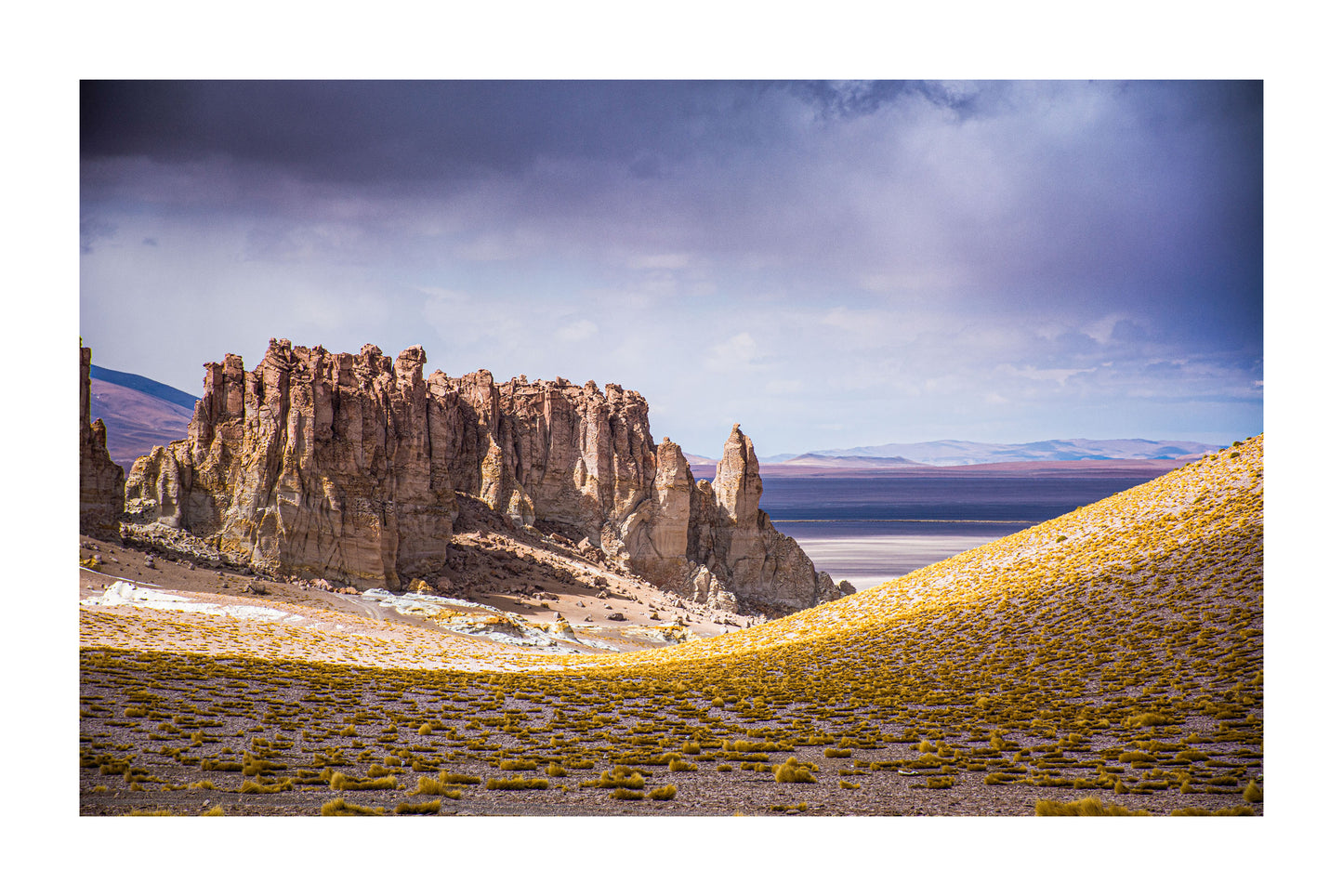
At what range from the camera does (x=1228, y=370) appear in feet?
40.2

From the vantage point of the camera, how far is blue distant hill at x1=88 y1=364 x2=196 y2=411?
45.8 ft

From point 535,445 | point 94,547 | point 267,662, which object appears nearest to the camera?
point 267,662

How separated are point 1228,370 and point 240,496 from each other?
142ft

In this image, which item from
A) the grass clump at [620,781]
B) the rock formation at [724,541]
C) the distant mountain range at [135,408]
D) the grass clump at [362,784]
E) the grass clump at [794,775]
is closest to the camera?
the grass clump at [362,784]

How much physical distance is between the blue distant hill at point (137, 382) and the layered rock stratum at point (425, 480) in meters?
22.9

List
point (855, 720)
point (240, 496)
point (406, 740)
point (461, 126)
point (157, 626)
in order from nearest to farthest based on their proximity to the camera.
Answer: point (406, 740) < point (855, 720) < point (461, 126) < point (157, 626) < point (240, 496)

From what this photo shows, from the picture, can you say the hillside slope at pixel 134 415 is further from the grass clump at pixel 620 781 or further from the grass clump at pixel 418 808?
the grass clump at pixel 620 781

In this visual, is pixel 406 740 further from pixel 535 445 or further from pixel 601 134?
pixel 535 445

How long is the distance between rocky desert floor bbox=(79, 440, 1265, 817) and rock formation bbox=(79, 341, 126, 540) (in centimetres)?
1381

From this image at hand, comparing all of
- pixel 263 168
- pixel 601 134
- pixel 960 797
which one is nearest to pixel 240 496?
pixel 263 168

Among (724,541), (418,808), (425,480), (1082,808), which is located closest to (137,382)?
(418,808)

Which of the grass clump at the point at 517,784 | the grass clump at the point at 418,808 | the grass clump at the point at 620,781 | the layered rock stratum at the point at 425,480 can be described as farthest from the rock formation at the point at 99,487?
the grass clump at the point at 620,781

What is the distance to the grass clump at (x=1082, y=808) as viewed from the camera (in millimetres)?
7840

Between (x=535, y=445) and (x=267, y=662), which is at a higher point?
(x=535, y=445)
